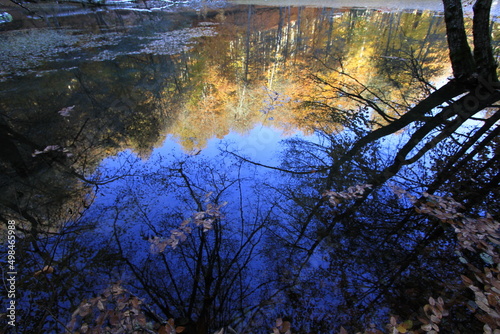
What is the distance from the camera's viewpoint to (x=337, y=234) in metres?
2.60

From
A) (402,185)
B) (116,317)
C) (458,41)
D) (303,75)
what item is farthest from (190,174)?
(458,41)

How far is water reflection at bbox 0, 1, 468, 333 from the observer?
208 cm

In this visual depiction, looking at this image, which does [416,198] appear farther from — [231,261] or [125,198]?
[125,198]

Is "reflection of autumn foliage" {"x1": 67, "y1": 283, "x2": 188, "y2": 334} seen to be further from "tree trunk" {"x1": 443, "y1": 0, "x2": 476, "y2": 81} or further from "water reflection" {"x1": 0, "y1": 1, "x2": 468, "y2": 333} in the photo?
"tree trunk" {"x1": 443, "y1": 0, "x2": 476, "y2": 81}

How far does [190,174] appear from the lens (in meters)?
3.38

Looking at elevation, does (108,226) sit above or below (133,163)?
below

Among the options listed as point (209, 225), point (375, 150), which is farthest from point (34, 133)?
point (375, 150)

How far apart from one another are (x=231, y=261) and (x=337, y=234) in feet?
3.87

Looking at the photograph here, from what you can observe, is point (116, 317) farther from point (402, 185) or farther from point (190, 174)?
point (402, 185)

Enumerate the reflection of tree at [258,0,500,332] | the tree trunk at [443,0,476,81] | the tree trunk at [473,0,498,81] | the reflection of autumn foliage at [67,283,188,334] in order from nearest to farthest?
the reflection of autumn foliage at [67,283,188,334] < the reflection of tree at [258,0,500,332] < the tree trunk at [473,0,498,81] < the tree trunk at [443,0,476,81]

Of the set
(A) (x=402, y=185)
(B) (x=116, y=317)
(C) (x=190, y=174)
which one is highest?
(C) (x=190, y=174)

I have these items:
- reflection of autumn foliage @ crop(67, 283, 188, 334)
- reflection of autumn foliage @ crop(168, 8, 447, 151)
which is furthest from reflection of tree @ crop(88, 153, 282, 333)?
reflection of autumn foliage @ crop(168, 8, 447, 151)

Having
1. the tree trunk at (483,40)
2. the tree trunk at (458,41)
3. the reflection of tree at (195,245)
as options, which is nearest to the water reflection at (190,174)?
the reflection of tree at (195,245)

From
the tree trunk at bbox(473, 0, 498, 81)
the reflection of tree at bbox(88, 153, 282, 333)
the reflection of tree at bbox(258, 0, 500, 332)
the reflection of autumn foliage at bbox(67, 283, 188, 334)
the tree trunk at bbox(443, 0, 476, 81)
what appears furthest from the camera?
the tree trunk at bbox(443, 0, 476, 81)
